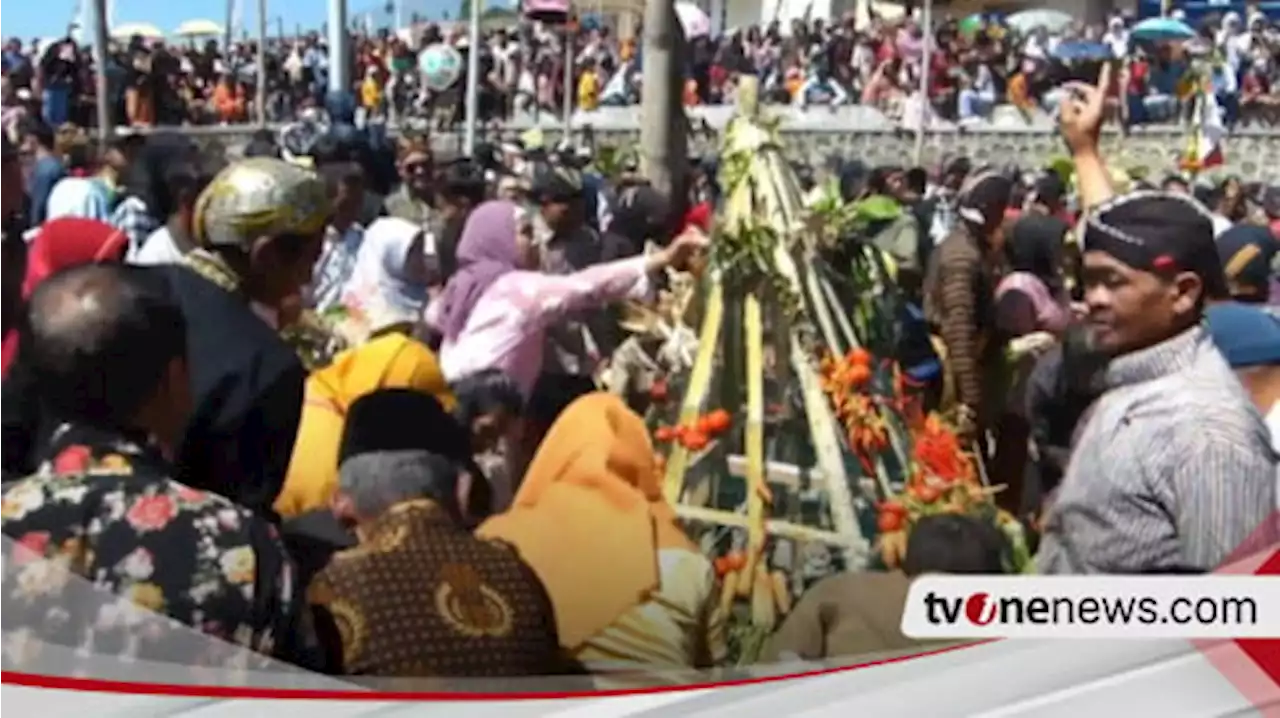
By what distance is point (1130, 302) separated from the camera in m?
2.58

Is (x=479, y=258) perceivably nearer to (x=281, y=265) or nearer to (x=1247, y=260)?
(x=281, y=265)

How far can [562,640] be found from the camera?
7.73 ft

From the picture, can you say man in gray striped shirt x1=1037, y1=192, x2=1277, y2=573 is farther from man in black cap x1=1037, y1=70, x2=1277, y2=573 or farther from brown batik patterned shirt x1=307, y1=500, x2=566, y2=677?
brown batik patterned shirt x1=307, y1=500, x2=566, y2=677

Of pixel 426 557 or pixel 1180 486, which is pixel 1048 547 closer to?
pixel 1180 486

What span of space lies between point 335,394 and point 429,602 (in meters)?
0.28

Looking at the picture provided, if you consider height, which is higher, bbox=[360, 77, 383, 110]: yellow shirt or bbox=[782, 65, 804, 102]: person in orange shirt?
bbox=[782, 65, 804, 102]: person in orange shirt

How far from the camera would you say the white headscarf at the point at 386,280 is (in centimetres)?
230

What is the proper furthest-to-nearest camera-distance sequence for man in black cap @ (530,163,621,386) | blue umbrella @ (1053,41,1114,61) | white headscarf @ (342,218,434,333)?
blue umbrella @ (1053,41,1114,61), man in black cap @ (530,163,621,386), white headscarf @ (342,218,434,333)

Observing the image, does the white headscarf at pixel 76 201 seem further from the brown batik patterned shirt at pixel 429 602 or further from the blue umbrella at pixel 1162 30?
the blue umbrella at pixel 1162 30

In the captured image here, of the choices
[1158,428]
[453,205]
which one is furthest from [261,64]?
[1158,428]

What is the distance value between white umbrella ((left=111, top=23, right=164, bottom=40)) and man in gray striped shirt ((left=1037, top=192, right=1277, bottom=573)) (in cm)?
127

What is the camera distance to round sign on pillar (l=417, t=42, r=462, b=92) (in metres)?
2.40

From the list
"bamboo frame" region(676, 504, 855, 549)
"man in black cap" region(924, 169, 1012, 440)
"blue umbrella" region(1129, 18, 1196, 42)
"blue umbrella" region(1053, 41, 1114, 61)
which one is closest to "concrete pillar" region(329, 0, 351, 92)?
"bamboo frame" region(676, 504, 855, 549)

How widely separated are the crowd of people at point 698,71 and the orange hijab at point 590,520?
427 mm
